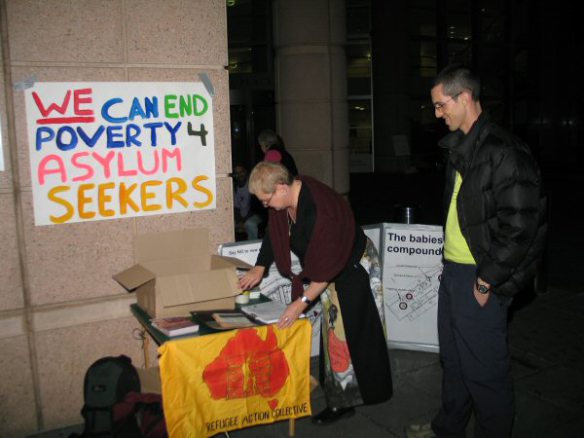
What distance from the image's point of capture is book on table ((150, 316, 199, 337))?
3080mm

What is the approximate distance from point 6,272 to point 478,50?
78.3 feet

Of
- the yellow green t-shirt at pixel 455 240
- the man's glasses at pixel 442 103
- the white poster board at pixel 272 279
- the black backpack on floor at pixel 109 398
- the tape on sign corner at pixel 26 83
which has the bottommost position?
the black backpack on floor at pixel 109 398

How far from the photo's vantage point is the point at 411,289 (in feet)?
16.0

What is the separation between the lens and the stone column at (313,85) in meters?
9.07

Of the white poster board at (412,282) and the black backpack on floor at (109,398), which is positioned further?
the white poster board at (412,282)

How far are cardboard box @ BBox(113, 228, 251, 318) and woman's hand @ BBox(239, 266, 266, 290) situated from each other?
0.21 ft

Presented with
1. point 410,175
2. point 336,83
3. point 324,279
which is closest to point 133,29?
point 324,279

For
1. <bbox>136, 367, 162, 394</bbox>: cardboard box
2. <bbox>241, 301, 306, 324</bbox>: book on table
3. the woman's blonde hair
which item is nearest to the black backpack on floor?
<bbox>136, 367, 162, 394</bbox>: cardboard box

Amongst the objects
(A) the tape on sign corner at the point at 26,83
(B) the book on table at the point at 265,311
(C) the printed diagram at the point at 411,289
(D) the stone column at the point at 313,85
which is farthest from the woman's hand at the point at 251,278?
(D) the stone column at the point at 313,85

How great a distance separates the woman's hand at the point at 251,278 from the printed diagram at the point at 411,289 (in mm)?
1506

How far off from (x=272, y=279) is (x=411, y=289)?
3.91 ft

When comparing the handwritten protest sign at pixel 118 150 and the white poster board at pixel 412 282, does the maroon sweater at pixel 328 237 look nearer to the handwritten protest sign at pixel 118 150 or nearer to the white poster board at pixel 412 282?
the handwritten protest sign at pixel 118 150

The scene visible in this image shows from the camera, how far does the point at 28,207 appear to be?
3570 millimetres

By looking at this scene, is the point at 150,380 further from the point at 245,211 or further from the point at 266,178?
the point at 245,211
